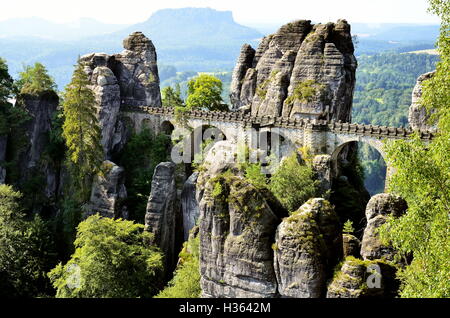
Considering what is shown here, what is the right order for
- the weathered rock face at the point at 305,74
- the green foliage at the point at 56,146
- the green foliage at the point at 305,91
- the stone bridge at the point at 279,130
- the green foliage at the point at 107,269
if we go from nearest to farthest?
the green foliage at the point at 107,269, the stone bridge at the point at 279,130, the green foliage at the point at 305,91, the weathered rock face at the point at 305,74, the green foliage at the point at 56,146

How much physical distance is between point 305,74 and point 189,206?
16.5 meters

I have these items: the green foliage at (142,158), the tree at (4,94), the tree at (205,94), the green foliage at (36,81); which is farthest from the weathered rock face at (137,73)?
the tree at (4,94)

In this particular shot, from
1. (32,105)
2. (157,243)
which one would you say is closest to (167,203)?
(157,243)

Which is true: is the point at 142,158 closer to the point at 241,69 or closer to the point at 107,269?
the point at 241,69

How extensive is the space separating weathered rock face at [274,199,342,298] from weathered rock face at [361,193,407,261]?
6.34 feet

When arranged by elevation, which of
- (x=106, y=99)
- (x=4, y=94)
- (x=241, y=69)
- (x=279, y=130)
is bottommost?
(x=279, y=130)

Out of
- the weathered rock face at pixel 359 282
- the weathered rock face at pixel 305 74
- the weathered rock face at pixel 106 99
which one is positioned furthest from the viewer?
the weathered rock face at pixel 106 99

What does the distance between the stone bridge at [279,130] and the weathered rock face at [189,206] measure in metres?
7.48

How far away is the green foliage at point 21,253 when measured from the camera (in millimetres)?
35094

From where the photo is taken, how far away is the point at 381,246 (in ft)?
76.9

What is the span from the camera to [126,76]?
54594mm

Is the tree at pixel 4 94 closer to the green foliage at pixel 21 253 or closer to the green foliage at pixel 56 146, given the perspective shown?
the green foliage at pixel 56 146

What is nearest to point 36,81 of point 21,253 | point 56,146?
point 56,146
